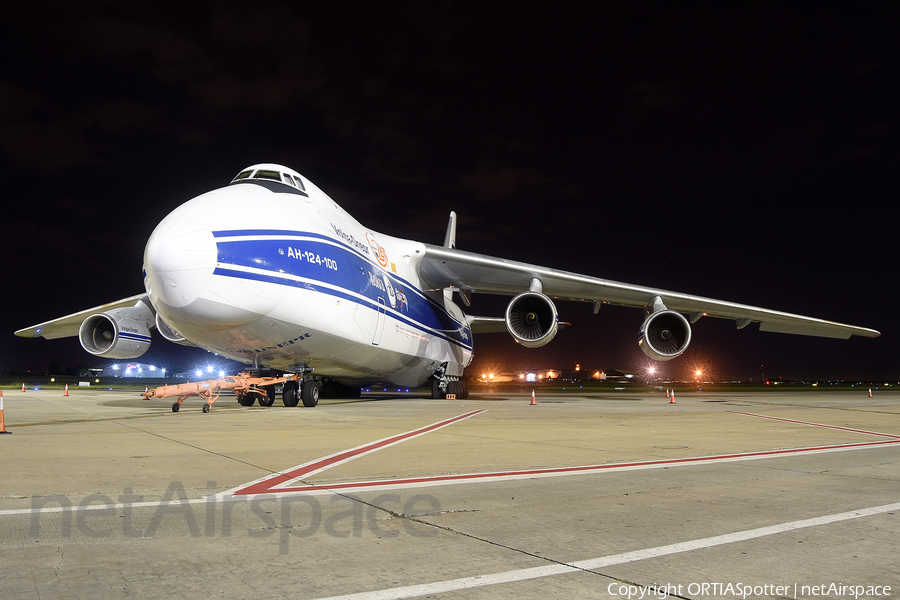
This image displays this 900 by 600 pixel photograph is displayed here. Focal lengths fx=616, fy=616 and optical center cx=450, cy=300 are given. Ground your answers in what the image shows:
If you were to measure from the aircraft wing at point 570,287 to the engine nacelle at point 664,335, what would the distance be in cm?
88

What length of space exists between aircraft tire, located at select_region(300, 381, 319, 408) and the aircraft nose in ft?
13.1

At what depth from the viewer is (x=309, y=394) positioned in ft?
46.9

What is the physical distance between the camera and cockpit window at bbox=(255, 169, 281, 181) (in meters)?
13.7

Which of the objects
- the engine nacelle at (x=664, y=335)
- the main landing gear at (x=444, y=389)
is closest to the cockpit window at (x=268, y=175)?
the main landing gear at (x=444, y=389)

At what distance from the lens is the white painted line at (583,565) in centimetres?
228

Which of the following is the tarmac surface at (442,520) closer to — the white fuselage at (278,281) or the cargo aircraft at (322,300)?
the white fuselage at (278,281)

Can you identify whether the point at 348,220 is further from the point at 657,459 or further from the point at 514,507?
the point at 514,507

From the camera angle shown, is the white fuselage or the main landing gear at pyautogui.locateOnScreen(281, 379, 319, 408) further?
the main landing gear at pyautogui.locateOnScreen(281, 379, 319, 408)

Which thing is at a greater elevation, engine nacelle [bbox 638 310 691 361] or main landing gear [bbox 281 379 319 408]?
engine nacelle [bbox 638 310 691 361]

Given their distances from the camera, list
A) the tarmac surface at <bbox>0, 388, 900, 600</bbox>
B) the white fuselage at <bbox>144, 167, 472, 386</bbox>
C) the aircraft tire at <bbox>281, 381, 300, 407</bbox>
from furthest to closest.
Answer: the aircraft tire at <bbox>281, 381, 300, 407</bbox>
the white fuselage at <bbox>144, 167, 472, 386</bbox>
the tarmac surface at <bbox>0, 388, 900, 600</bbox>

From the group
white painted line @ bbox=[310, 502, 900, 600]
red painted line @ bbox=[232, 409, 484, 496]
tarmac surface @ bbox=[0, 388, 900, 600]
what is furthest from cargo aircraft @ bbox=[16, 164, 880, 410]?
white painted line @ bbox=[310, 502, 900, 600]

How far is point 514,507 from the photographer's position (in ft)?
12.3

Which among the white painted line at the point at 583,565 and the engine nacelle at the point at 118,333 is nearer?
the white painted line at the point at 583,565

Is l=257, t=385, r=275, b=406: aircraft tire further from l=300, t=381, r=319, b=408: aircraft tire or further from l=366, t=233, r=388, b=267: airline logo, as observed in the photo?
l=366, t=233, r=388, b=267: airline logo
